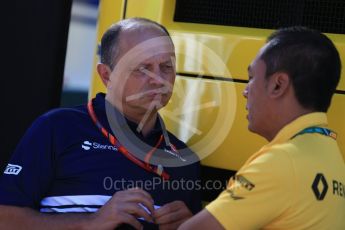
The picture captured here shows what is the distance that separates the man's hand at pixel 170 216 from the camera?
2281 millimetres

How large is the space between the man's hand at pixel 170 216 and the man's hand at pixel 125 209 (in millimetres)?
27

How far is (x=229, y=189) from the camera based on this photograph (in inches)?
76.7

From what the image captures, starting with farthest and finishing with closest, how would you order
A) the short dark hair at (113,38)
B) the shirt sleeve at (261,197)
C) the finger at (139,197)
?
1. the short dark hair at (113,38)
2. the finger at (139,197)
3. the shirt sleeve at (261,197)

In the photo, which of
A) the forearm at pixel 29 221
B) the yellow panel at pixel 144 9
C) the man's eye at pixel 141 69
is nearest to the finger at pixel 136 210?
the forearm at pixel 29 221

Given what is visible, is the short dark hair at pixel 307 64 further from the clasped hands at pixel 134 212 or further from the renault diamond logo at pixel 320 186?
the clasped hands at pixel 134 212

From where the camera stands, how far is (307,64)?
2.00 m

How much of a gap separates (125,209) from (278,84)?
62 centimetres

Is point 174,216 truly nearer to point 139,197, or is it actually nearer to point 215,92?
point 139,197

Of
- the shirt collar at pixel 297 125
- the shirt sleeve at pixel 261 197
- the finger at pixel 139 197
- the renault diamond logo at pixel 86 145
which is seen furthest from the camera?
the renault diamond logo at pixel 86 145

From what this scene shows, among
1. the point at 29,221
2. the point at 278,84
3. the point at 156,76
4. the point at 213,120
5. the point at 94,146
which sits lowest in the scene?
the point at 29,221

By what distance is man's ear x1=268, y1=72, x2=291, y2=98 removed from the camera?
201cm

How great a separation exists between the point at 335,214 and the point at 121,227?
28.4 inches

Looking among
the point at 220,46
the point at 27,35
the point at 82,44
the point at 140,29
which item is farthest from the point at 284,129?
the point at 82,44

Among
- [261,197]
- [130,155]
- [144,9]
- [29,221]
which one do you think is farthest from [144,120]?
[261,197]
